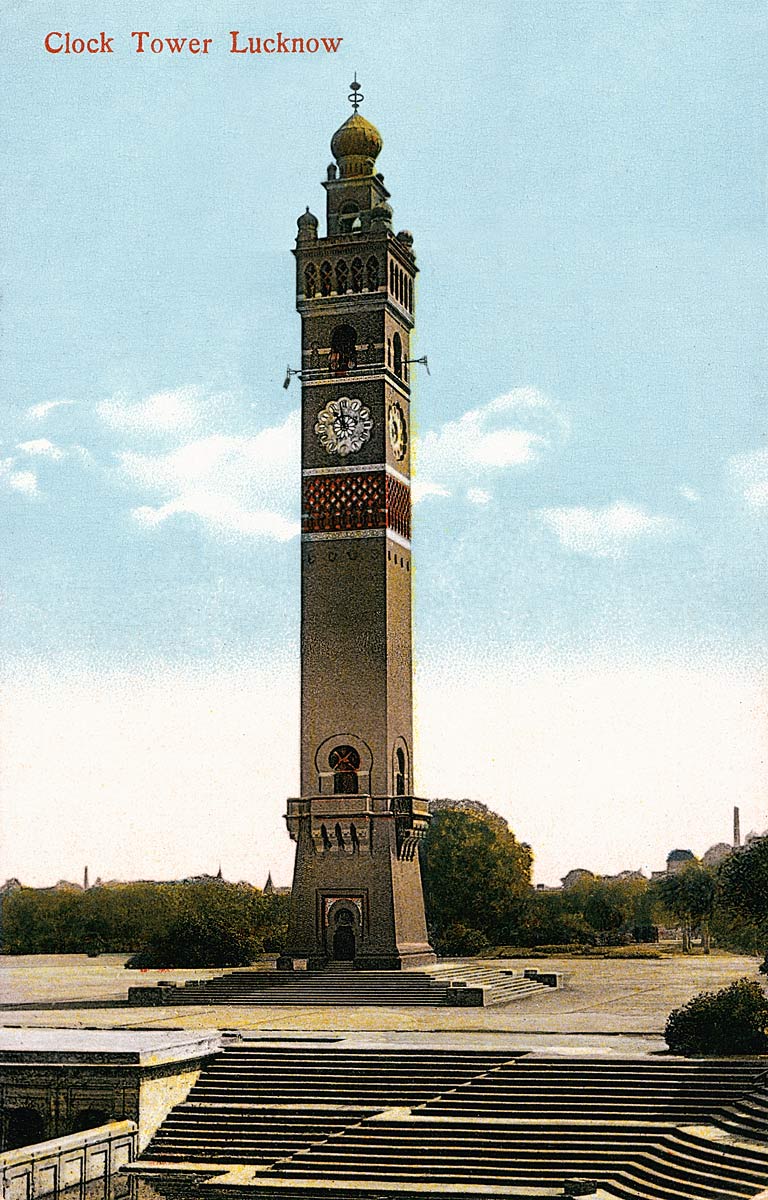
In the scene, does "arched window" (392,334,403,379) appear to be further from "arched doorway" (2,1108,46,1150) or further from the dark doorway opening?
"arched doorway" (2,1108,46,1150)

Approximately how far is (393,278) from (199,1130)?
32843 mm

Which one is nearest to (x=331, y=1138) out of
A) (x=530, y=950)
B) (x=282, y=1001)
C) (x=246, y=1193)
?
(x=246, y=1193)

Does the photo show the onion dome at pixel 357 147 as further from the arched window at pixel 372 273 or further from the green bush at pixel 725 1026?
the green bush at pixel 725 1026

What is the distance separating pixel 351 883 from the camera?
50594 millimetres

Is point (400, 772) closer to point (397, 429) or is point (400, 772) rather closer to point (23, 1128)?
point (397, 429)

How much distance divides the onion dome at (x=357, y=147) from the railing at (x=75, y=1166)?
36850 mm

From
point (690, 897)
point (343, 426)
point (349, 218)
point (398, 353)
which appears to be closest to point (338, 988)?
point (343, 426)

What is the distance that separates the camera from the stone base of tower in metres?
50.1

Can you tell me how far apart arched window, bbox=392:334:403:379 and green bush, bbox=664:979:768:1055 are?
28074 millimetres

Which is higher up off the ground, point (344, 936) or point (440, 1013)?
point (344, 936)

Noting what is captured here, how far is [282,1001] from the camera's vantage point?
150ft

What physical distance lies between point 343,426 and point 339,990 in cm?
1794

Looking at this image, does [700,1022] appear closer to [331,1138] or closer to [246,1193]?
Result: [331,1138]

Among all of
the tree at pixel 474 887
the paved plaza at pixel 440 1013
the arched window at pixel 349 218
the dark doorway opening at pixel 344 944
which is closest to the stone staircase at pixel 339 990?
the dark doorway opening at pixel 344 944
